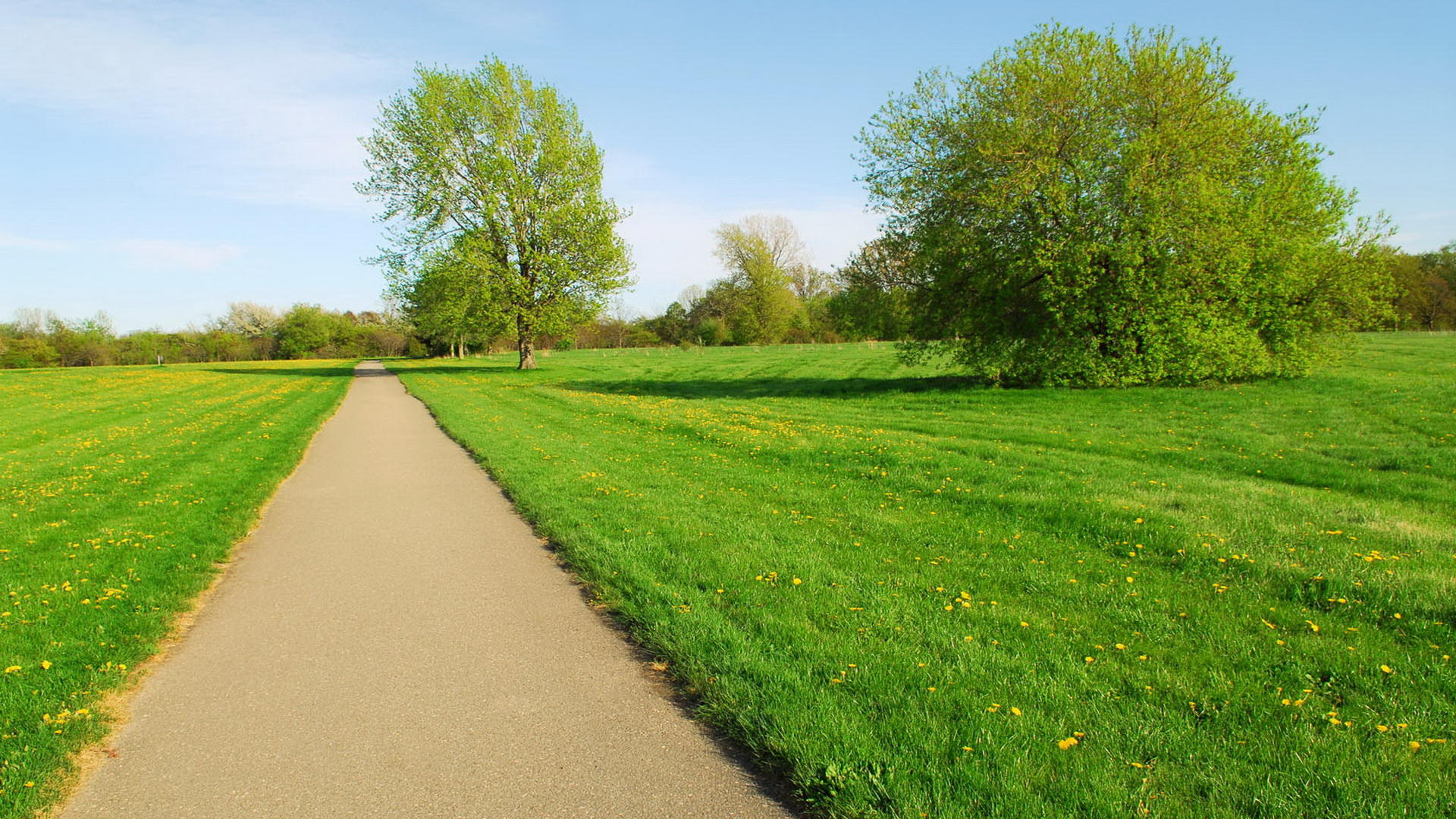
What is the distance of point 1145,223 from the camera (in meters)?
17.8

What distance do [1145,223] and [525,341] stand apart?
30.2 metres

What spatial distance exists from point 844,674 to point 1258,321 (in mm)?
20087

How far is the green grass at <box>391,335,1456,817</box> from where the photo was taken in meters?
3.32

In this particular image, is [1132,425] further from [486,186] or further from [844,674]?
[486,186]

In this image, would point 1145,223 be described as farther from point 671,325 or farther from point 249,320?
point 249,320

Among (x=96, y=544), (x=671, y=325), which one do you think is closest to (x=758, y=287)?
(x=671, y=325)

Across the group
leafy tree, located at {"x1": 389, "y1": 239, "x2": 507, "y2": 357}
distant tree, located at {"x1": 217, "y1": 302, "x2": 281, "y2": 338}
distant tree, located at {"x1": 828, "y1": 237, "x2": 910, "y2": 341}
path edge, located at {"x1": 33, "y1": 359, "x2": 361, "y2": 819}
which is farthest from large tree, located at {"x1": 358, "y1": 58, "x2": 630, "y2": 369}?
distant tree, located at {"x1": 217, "y1": 302, "x2": 281, "y2": 338}

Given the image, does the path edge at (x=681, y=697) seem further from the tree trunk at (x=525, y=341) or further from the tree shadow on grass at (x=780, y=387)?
the tree trunk at (x=525, y=341)

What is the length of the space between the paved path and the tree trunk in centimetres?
3064

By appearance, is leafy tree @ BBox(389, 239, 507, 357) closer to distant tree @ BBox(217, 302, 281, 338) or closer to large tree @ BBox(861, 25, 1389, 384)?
large tree @ BBox(861, 25, 1389, 384)

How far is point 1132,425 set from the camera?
14133mm

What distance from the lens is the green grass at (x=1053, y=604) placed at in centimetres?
332

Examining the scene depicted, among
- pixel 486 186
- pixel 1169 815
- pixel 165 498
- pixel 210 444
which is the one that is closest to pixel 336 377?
pixel 486 186

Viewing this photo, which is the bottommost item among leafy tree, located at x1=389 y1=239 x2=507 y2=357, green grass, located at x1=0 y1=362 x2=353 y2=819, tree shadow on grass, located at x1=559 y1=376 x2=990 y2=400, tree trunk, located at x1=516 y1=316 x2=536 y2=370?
tree shadow on grass, located at x1=559 y1=376 x2=990 y2=400
